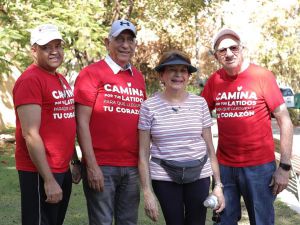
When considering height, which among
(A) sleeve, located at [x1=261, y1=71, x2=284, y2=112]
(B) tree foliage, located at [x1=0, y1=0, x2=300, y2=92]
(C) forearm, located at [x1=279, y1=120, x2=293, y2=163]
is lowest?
(C) forearm, located at [x1=279, y1=120, x2=293, y2=163]

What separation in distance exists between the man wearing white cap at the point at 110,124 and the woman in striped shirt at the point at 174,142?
0.51 feet

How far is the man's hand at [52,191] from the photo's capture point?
11.7ft

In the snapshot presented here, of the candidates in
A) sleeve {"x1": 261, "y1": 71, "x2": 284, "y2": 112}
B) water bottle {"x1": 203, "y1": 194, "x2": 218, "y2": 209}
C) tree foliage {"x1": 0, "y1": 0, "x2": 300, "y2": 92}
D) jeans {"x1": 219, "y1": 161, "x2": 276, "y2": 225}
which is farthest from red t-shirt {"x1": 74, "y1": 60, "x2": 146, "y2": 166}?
tree foliage {"x1": 0, "y1": 0, "x2": 300, "y2": 92}

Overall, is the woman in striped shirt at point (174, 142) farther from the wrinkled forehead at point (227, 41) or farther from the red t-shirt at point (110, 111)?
the wrinkled forehead at point (227, 41)

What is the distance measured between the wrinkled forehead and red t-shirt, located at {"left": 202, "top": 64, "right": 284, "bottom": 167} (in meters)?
0.25

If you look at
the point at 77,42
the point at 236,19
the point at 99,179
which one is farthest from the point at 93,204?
the point at 236,19

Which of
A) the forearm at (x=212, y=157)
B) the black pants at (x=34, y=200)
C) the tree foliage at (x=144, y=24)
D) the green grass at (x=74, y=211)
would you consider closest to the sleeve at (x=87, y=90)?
the black pants at (x=34, y=200)

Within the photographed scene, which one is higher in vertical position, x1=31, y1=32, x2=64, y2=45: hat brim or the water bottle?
x1=31, y1=32, x2=64, y2=45: hat brim

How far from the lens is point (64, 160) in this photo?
3.78 metres

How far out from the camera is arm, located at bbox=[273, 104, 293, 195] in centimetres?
409

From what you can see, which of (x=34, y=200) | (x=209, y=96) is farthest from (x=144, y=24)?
(x=34, y=200)

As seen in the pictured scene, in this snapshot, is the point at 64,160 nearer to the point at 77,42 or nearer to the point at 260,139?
the point at 260,139

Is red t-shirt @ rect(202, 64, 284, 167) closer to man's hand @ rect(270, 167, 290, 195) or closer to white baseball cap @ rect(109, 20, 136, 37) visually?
man's hand @ rect(270, 167, 290, 195)

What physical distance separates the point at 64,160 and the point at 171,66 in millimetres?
1055
